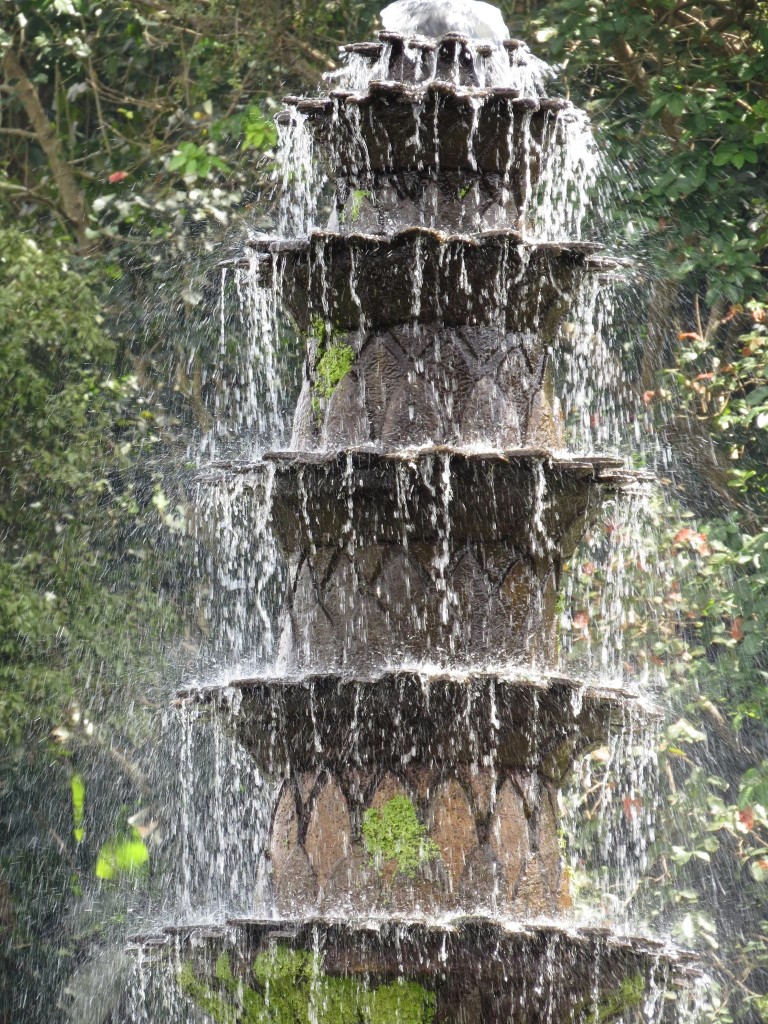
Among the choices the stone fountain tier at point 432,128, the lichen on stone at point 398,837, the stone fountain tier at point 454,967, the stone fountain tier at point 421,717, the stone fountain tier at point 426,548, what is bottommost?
the stone fountain tier at point 454,967

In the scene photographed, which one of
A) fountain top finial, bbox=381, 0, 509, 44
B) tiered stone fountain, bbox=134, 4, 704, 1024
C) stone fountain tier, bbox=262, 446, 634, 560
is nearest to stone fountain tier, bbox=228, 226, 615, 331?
tiered stone fountain, bbox=134, 4, 704, 1024

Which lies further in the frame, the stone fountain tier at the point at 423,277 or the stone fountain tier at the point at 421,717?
the stone fountain tier at the point at 423,277

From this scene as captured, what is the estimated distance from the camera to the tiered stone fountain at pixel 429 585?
145 inches

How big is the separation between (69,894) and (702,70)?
20.5 feet

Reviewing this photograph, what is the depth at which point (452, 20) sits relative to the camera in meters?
4.88

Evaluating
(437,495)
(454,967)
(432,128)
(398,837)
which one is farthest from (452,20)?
(454,967)

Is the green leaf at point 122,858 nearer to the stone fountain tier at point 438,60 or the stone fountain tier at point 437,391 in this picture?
the stone fountain tier at point 437,391

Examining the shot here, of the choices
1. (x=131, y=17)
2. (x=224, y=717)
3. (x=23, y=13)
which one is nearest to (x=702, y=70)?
Answer: (x=131, y=17)

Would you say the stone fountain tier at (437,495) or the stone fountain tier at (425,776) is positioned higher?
the stone fountain tier at (437,495)

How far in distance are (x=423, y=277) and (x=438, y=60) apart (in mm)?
827

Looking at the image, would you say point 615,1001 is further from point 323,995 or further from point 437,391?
point 437,391

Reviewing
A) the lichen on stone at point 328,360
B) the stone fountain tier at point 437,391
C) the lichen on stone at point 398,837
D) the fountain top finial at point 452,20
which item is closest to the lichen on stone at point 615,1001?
the lichen on stone at point 398,837

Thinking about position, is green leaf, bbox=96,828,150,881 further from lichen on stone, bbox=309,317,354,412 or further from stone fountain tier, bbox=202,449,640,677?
lichen on stone, bbox=309,317,354,412

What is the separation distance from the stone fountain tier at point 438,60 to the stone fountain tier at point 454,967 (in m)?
2.53
